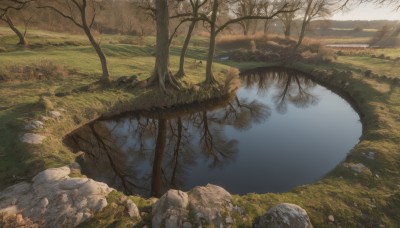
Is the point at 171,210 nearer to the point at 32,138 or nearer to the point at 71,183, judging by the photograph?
the point at 71,183

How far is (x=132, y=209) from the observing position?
875cm

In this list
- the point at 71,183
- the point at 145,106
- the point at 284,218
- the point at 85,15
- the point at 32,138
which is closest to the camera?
the point at 284,218

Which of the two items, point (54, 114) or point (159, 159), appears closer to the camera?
point (159, 159)

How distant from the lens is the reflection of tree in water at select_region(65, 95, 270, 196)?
1341 centimetres

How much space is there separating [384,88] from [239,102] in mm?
13165

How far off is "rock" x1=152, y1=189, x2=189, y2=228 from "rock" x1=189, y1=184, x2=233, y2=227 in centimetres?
32

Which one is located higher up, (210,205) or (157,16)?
(157,16)

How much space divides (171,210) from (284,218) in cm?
339

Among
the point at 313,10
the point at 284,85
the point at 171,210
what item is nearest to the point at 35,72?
the point at 171,210

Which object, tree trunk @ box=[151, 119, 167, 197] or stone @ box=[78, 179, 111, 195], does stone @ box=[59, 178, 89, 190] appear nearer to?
stone @ box=[78, 179, 111, 195]

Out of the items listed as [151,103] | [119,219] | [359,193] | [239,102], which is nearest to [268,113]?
[239,102]

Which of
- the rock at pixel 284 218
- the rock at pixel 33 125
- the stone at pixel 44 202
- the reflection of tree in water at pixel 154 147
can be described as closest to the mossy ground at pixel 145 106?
the rock at pixel 33 125

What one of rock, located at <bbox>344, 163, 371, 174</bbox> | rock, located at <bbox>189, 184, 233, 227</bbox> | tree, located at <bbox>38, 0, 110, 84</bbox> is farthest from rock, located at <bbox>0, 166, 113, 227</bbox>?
tree, located at <bbox>38, 0, 110, 84</bbox>

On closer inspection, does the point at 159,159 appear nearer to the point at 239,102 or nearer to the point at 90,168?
the point at 90,168
